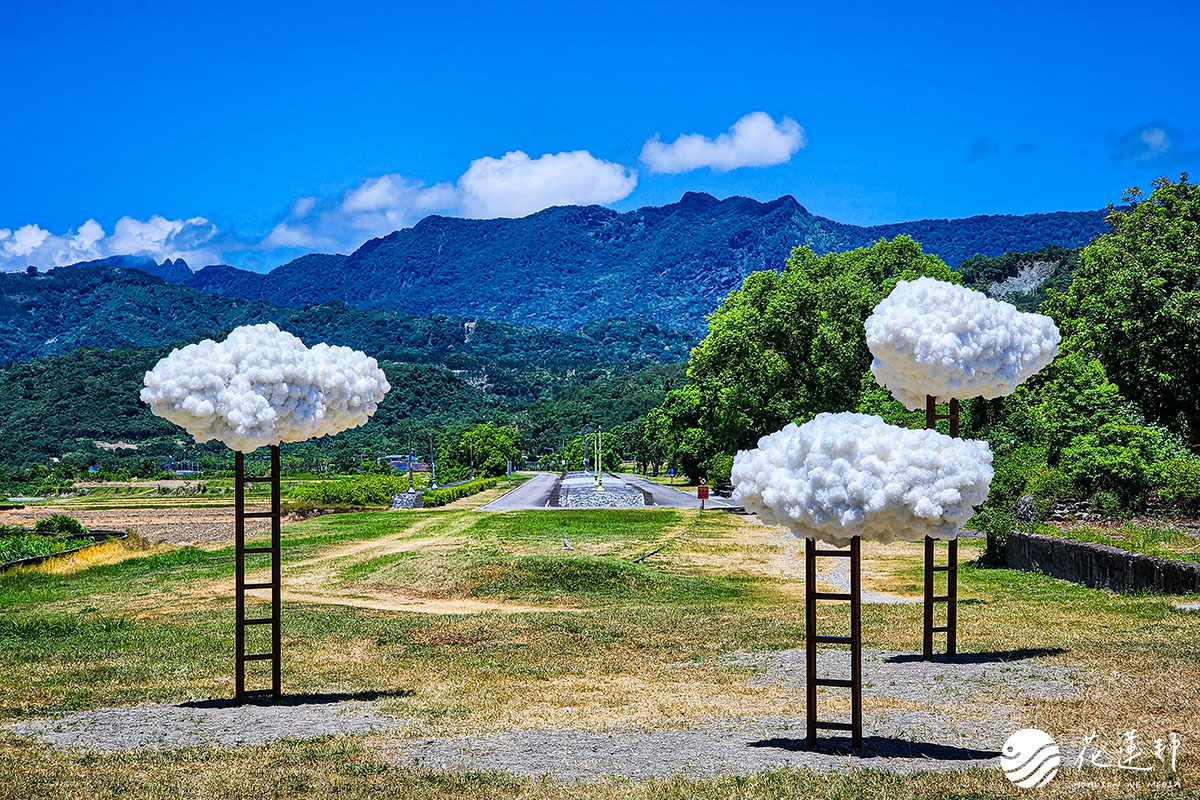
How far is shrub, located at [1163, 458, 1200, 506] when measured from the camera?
79.2 feet

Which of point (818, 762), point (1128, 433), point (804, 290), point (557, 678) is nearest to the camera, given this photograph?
point (818, 762)

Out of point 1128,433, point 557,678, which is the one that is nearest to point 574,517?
point 1128,433

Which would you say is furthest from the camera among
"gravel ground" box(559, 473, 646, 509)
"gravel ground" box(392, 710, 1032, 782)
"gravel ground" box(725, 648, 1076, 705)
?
"gravel ground" box(559, 473, 646, 509)

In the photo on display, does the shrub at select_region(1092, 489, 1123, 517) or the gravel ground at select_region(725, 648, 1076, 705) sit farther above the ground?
the shrub at select_region(1092, 489, 1123, 517)

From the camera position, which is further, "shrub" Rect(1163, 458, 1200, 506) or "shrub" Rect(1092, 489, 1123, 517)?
"shrub" Rect(1092, 489, 1123, 517)

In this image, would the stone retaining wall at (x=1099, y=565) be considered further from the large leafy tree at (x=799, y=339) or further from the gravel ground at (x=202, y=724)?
the large leafy tree at (x=799, y=339)

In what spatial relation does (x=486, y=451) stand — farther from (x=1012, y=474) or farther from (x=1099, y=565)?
(x=1099, y=565)

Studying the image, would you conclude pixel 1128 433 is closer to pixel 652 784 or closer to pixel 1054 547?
pixel 1054 547

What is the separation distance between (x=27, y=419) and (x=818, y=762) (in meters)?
153

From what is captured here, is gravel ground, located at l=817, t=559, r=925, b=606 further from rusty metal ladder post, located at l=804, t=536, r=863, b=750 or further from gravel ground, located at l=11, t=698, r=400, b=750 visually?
gravel ground, located at l=11, t=698, r=400, b=750

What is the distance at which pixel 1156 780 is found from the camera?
22.5ft

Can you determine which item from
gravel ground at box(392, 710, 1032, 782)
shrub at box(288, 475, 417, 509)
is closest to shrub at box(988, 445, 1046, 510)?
gravel ground at box(392, 710, 1032, 782)

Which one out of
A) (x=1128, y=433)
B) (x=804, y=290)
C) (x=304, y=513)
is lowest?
(x=304, y=513)

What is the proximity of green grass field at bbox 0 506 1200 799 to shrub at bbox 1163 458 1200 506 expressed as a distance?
15.1 ft
